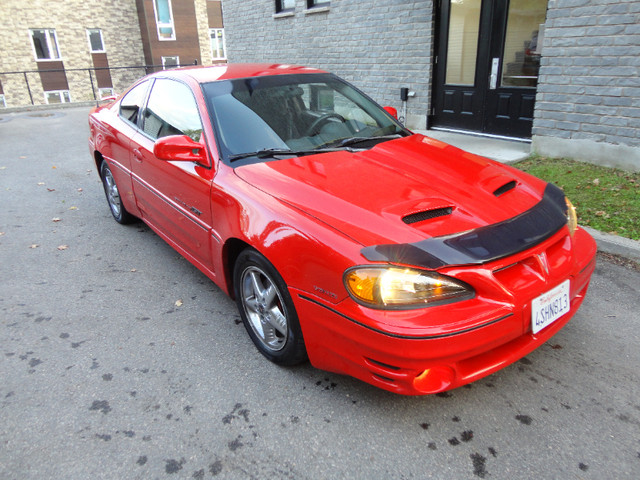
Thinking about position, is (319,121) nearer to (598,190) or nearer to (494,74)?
(598,190)

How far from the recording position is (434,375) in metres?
2.10

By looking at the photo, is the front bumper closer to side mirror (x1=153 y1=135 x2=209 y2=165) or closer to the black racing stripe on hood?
the black racing stripe on hood

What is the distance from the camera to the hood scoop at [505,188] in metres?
2.59

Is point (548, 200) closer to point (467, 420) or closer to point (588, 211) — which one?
point (467, 420)

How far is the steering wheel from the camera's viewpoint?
3227 millimetres

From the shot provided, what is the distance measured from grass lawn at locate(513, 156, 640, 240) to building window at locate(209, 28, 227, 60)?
31.2 m

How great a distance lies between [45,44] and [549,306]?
113ft

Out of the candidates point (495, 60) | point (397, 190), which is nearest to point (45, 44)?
point (495, 60)

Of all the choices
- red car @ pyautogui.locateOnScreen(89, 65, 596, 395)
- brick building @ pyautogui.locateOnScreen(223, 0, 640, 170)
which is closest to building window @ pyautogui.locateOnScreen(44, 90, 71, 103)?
brick building @ pyautogui.locateOnScreen(223, 0, 640, 170)

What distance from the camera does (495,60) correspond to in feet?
24.6

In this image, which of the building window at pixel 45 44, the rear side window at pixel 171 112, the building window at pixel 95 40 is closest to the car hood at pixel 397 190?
the rear side window at pixel 171 112

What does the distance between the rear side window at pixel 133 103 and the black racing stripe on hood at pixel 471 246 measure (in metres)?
3.11

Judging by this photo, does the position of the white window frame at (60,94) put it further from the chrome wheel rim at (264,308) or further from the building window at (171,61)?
the chrome wheel rim at (264,308)

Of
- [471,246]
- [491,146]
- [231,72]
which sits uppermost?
[231,72]
